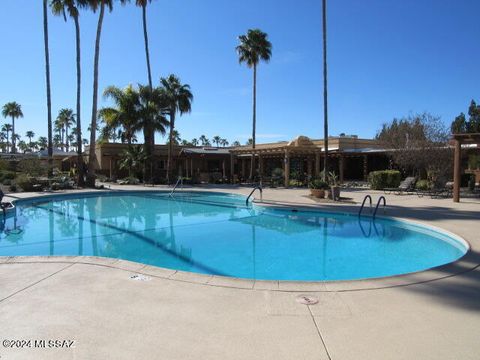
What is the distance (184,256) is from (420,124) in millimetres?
20137

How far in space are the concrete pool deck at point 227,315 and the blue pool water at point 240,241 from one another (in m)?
2.57

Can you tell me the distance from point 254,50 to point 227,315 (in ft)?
93.1

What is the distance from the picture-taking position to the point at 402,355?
3.27 metres

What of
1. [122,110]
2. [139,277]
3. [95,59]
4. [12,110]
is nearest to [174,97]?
[122,110]

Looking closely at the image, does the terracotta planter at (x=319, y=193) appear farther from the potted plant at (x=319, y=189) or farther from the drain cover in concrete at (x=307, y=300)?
the drain cover in concrete at (x=307, y=300)

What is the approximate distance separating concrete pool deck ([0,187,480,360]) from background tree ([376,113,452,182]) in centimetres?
1688

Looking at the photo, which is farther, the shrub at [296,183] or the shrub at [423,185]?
the shrub at [296,183]

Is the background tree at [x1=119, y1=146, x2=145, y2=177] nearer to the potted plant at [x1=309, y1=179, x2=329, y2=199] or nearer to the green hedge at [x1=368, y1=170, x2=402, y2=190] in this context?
the potted plant at [x1=309, y1=179, x2=329, y2=199]

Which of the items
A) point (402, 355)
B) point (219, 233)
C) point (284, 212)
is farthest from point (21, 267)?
point (284, 212)

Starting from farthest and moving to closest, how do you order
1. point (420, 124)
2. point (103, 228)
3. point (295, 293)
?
1. point (420, 124)
2. point (103, 228)
3. point (295, 293)

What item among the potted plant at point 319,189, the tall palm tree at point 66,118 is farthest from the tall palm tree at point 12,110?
the potted plant at point 319,189

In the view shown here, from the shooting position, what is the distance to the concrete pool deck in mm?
3352

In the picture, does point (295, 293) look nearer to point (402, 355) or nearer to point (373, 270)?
point (402, 355)

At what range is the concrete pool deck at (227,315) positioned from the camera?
3.35 m
